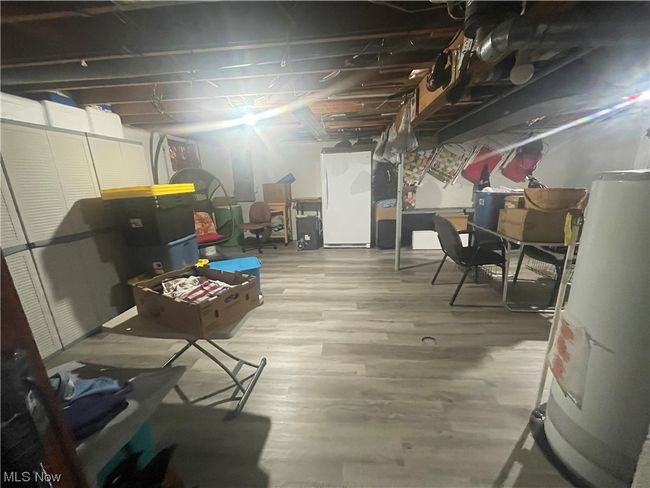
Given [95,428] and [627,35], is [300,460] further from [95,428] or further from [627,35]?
[627,35]

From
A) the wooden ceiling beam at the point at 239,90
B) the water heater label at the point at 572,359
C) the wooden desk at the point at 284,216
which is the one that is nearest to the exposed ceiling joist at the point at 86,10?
the wooden ceiling beam at the point at 239,90

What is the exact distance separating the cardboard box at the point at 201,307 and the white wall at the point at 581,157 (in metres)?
4.59

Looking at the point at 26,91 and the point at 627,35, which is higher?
the point at 26,91

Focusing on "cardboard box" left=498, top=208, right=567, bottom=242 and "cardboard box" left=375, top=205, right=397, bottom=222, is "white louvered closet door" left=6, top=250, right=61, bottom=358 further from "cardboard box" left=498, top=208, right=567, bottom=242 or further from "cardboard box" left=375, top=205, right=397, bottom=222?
"cardboard box" left=375, top=205, right=397, bottom=222

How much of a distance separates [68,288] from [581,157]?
24.4 feet

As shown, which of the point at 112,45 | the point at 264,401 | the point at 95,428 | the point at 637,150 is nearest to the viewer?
the point at 95,428

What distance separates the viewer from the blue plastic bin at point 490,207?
295cm

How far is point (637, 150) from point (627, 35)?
4774mm

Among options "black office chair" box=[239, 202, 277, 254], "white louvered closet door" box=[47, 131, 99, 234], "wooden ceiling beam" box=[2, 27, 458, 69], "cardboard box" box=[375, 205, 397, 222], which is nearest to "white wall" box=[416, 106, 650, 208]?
"cardboard box" box=[375, 205, 397, 222]

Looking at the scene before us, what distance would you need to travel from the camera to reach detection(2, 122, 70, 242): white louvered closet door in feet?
5.94

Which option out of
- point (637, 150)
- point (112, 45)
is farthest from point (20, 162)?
point (637, 150)

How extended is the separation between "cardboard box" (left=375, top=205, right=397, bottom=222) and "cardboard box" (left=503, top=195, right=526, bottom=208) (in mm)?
2036

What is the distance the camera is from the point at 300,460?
1292mm

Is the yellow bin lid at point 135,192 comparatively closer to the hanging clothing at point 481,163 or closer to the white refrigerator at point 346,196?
the white refrigerator at point 346,196
